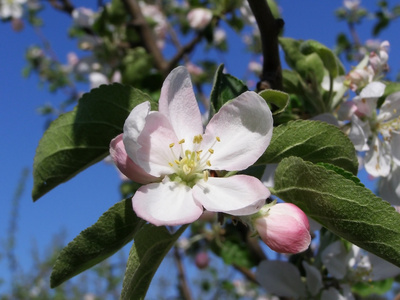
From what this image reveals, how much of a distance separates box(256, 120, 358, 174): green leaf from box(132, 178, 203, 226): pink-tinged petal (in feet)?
0.55

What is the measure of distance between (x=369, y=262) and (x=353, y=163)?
652mm

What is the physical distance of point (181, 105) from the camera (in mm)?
830

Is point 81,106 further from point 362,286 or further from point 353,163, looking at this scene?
point 362,286

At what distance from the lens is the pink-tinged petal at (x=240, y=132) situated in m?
0.77

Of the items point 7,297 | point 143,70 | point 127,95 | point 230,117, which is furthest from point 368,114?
point 7,297

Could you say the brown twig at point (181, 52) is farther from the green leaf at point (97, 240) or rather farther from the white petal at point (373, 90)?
the green leaf at point (97, 240)

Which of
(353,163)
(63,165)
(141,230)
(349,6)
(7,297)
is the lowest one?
(7,297)

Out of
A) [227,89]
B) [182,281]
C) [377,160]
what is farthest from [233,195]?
[182,281]

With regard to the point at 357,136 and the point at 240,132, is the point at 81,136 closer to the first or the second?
the point at 240,132

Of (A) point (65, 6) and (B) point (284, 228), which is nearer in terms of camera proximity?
(B) point (284, 228)

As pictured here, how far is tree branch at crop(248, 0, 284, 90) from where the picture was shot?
0.95 m

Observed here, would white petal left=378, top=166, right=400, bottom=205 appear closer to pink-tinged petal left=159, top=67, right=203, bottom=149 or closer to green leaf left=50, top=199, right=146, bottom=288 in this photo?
pink-tinged petal left=159, top=67, right=203, bottom=149

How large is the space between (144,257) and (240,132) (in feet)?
0.85

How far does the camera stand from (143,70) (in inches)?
82.4
